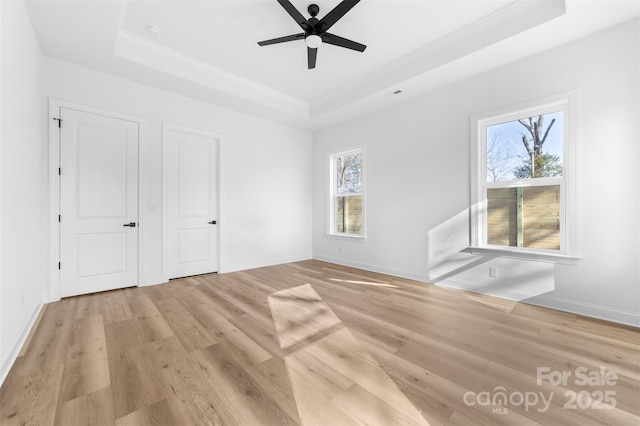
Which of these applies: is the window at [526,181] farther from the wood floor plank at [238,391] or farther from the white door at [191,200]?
the white door at [191,200]

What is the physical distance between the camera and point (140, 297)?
10.7ft

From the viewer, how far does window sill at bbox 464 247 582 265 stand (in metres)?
2.83

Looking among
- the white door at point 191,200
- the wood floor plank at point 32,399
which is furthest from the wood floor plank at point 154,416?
the white door at point 191,200

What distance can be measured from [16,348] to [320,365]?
230cm

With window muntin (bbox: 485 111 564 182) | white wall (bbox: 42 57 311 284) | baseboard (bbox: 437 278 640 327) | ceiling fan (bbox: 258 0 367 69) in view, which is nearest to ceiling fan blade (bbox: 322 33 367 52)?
ceiling fan (bbox: 258 0 367 69)

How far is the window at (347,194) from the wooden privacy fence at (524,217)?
7.08ft

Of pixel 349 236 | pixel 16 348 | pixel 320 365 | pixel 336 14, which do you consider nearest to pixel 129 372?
pixel 16 348

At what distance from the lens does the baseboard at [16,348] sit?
168 cm

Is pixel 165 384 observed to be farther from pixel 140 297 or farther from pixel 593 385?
pixel 593 385

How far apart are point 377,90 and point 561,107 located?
222cm

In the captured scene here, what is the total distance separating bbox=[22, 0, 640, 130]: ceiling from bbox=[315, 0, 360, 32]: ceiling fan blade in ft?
0.98

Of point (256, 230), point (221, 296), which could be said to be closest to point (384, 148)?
point (256, 230)

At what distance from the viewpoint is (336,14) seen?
7.98 feet

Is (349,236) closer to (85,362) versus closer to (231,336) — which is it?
(231,336)
